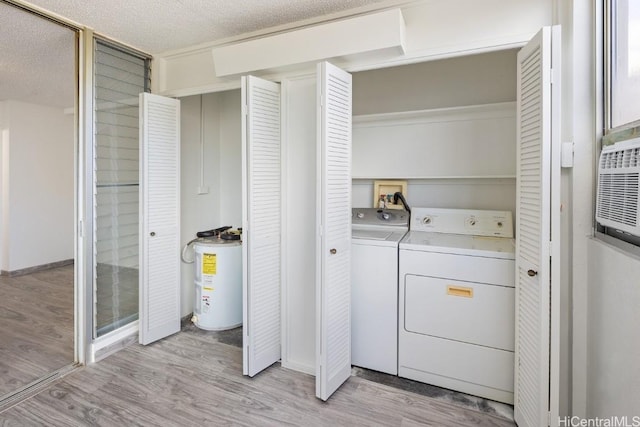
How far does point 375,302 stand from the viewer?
7.63 ft

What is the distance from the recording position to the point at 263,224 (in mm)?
2305

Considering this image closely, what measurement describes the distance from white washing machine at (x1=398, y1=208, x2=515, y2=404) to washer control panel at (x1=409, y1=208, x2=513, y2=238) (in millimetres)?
174

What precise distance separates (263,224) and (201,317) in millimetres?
1304

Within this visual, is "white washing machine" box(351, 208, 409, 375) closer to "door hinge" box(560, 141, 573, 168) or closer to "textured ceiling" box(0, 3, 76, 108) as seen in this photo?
"door hinge" box(560, 141, 573, 168)

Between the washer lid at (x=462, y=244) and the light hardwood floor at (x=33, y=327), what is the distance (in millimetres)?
2595

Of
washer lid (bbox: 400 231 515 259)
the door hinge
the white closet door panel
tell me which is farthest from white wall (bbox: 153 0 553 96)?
washer lid (bbox: 400 231 515 259)

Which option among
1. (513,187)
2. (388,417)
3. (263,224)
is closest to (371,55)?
(263,224)

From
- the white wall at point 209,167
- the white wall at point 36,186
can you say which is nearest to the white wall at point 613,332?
the white wall at point 209,167

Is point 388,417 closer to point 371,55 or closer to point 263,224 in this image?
point 263,224

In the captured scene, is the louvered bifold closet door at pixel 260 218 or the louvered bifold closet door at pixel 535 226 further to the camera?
the louvered bifold closet door at pixel 260 218

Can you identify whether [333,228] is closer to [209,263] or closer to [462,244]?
[462,244]

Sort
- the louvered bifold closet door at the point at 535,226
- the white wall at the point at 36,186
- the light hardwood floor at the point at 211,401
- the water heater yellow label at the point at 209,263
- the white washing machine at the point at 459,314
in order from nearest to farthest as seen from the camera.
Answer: the louvered bifold closet door at the point at 535,226 → the light hardwood floor at the point at 211,401 → the white washing machine at the point at 459,314 → the water heater yellow label at the point at 209,263 → the white wall at the point at 36,186

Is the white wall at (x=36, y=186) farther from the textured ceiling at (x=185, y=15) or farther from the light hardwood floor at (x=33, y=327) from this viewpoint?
the textured ceiling at (x=185, y=15)

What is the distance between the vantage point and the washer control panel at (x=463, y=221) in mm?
2525
